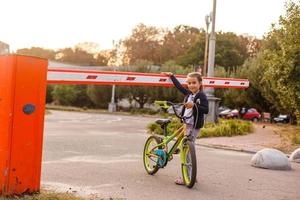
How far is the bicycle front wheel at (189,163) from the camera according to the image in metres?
6.95

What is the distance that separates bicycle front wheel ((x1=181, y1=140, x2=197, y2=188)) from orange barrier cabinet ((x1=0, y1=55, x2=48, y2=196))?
2.25 m

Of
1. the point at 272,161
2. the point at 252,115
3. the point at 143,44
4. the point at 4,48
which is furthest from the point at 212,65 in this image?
the point at 143,44

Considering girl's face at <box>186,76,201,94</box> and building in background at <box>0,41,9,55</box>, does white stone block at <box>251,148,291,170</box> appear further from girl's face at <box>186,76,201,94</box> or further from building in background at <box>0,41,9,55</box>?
building in background at <box>0,41,9,55</box>

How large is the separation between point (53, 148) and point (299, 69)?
7.96m

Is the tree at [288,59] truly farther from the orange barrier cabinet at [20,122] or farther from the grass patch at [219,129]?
the orange barrier cabinet at [20,122]

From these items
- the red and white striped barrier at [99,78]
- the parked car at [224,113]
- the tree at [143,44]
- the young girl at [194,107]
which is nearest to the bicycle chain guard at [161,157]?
the young girl at [194,107]

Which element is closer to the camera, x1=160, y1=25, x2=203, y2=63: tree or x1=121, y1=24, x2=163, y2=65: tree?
x1=121, y1=24, x2=163, y2=65: tree

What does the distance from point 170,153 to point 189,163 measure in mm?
632

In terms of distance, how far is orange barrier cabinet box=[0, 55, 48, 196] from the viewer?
18.0 ft

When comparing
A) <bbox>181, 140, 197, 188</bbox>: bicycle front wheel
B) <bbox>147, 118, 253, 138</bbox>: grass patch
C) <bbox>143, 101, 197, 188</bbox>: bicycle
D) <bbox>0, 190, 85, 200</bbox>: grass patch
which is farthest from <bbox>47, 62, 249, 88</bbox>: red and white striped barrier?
<bbox>0, 190, 85, 200</bbox>: grass patch

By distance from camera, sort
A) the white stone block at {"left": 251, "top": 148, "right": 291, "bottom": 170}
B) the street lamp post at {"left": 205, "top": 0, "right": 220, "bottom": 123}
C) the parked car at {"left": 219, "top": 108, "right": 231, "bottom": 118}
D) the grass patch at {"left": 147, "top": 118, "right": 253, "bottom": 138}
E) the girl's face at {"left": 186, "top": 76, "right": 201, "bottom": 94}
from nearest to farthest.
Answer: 1. the girl's face at {"left": 186, "top": 76, "right": 201, "bottom": 94}
2. the white stone block at {"left": 251, "top": 148, "right": 291, "bottom": 170}
3. the grass patch at {"left": 147, "top": 118, "right": 253, "bottom": 138}
4. the street lamp post at {"left": 205, "top": 0, "right": 220, "bottom": 123}
5. the parked car at {"left": 219, "top": 108, "right": 231, "bottom": 118}

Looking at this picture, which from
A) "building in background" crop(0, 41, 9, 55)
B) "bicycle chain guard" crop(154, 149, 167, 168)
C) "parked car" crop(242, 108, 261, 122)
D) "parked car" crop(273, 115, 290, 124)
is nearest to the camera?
"building in background" crop(0, 41, 9, 55)

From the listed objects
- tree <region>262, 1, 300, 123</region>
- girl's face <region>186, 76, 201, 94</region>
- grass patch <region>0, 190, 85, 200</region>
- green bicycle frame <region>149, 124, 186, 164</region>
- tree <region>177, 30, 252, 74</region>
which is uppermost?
tree <region>177, 30, 252, 74</region>

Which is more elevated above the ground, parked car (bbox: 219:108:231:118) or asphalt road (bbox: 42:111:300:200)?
parked car (bbox: 219:108:231:118)
